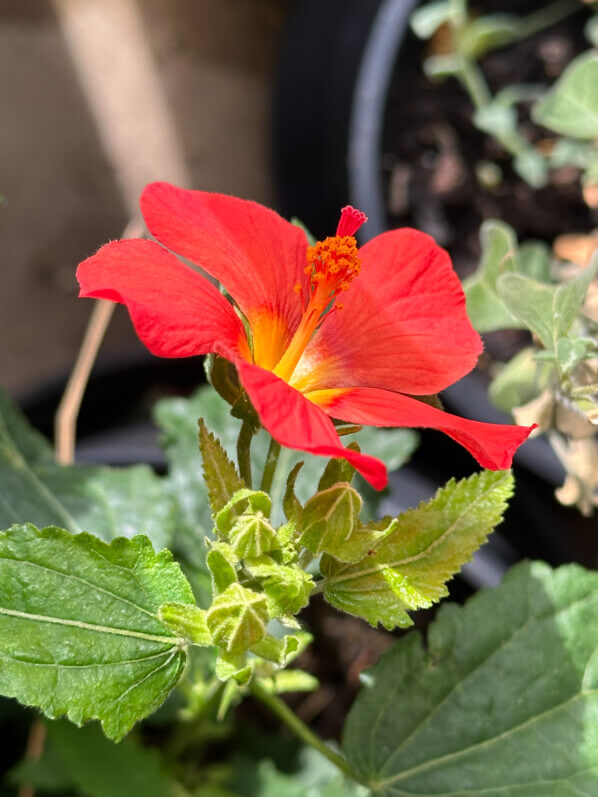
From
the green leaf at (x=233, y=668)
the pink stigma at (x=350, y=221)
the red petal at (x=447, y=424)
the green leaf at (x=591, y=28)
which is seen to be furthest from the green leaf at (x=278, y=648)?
the green leaf at (x=591, y=28)

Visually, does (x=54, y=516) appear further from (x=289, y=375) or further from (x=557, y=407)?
(x=557, y=407)

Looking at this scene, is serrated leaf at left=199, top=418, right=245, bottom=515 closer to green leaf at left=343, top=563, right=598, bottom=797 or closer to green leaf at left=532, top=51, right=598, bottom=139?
green leaf at left=343, top=563, right=598, bottom=797

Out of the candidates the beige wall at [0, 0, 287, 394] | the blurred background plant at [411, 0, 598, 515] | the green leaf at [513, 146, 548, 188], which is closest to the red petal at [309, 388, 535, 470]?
the blurred background plant at [411, 0, 598, 515]

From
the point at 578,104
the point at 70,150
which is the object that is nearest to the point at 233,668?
the point at 578,104

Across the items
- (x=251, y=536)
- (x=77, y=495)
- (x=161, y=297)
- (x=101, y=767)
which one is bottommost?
(x=101, y=767)

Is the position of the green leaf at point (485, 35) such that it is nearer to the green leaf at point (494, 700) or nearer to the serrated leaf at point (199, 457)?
the serrated leaf at point (199, 457)

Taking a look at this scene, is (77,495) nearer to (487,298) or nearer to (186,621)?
(186,621)
